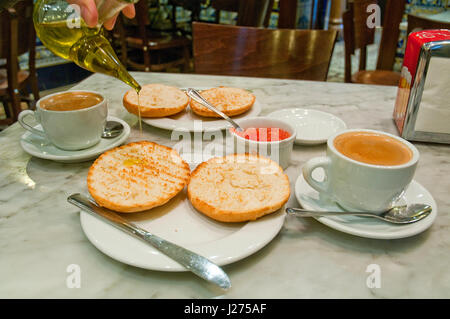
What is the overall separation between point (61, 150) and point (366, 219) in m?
0.81

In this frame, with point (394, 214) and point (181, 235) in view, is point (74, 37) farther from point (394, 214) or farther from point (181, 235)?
point (394, 214)

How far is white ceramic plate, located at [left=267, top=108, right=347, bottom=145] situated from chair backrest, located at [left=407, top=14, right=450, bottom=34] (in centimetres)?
106

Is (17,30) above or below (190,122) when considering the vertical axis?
above

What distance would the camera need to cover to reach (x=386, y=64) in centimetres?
251

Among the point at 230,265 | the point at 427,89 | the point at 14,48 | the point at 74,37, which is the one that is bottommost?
the point at 230,265

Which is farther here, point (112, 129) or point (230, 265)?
point (112, 129)

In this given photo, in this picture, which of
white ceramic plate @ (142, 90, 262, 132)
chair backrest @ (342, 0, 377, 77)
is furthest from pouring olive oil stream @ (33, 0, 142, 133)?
chair backrest @ (342, 0, 377, 77)

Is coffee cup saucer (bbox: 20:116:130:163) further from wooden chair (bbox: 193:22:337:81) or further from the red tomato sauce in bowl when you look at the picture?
wooden chair (bbox: 193:22:337:81)

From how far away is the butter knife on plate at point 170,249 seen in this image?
1.88 feet

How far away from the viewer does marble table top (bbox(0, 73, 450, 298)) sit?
58cm

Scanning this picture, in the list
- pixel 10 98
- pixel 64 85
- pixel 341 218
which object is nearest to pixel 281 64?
pixel 341 218

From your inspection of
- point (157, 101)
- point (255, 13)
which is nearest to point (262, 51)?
point (157, 101)

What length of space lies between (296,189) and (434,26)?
5.43ft

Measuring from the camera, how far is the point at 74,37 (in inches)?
35.8
